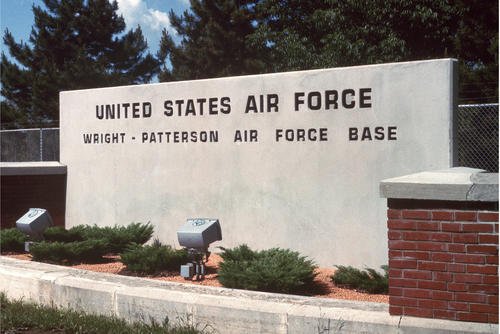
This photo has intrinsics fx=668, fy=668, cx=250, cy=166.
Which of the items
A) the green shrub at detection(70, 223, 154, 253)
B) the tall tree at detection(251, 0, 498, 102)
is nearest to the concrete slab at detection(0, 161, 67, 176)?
the green shrub at detection(70, 223, 154, 253)

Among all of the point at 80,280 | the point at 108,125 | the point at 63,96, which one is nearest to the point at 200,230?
the point at 80,280

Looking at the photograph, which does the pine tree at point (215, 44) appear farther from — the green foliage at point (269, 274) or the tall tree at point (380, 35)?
the green foliage at point (269, 274)

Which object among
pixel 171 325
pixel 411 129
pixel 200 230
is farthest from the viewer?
pixel 411 129

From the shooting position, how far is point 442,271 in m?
5.00

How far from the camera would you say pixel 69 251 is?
841 centimetres

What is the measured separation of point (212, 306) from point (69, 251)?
3286 millimetres

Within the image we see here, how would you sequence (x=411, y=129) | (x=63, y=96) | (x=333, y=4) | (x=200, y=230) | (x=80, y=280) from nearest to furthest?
(x=80, y=280) → (x=200, y=230) → (x=411, y=129) → (x=63, y=96) → (x=333, y=4)

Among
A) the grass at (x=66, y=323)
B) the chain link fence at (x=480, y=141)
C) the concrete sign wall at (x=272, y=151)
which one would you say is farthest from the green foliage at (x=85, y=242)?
the chain link fence at (x=480, y=141)

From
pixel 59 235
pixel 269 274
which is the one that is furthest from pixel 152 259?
pixel 59 235

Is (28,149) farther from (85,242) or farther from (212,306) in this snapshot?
(212,306)

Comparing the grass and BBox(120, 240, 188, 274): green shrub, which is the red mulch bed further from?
the grass

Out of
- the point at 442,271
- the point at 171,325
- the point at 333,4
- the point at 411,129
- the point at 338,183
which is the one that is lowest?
the point at 171,325

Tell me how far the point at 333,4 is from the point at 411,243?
18.3m

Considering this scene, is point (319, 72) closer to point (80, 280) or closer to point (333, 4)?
point (80, 280)
